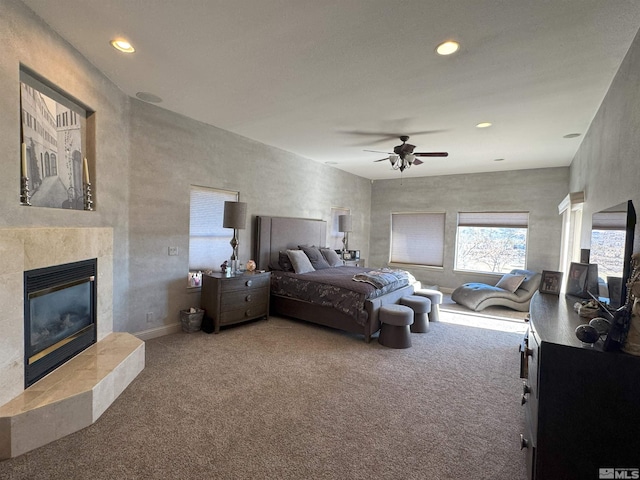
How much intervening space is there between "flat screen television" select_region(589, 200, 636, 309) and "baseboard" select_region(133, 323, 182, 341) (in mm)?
4283

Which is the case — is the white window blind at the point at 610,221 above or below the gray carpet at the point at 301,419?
above

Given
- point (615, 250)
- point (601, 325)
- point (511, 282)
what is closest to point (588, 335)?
point (601, 325)

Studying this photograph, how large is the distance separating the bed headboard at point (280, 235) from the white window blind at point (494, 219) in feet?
11.6

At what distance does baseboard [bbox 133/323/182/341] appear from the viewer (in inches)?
145

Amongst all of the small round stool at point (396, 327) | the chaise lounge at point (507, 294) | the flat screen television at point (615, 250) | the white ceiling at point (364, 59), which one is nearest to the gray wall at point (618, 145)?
the flat screen television at point (615, 250)

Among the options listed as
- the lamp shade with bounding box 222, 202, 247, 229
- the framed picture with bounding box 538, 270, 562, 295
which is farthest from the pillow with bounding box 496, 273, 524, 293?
the lamp shade with bounding box 222, 202, 247, 229

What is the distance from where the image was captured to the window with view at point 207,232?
4227mm

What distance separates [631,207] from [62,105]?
419 centimetres

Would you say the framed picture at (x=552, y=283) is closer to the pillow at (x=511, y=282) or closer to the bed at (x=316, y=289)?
the bed at (x=316, y=289)

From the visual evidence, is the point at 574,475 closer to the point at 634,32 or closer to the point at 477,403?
the point at 477,403

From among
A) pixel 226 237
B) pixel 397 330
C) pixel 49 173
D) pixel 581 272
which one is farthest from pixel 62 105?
pixel 581 272

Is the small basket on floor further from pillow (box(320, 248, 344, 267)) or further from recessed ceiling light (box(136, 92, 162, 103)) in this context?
recessed ceiling light (box(136, 92, 162, 103))

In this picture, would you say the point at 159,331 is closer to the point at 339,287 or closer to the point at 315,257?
the point at 339,287

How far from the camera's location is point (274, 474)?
1.76 meters
